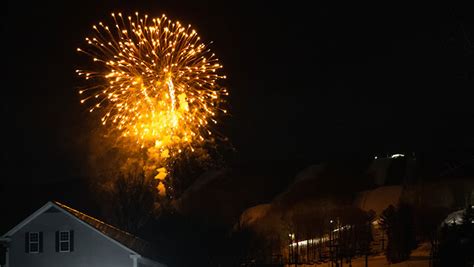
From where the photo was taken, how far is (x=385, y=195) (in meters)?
57.1

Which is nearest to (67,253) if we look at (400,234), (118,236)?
(118,236)

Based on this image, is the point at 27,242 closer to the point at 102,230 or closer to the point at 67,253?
the point at 67,253

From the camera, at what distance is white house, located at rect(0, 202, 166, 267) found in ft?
136

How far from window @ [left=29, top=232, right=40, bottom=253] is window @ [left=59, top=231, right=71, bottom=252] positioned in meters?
1.26

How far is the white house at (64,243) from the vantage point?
136 feet

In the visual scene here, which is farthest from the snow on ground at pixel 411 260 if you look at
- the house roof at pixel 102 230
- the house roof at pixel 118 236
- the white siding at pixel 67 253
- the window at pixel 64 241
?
the window at pixel 64 241

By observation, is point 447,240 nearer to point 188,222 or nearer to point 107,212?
point 188,222

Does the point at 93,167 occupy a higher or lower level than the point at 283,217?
higher

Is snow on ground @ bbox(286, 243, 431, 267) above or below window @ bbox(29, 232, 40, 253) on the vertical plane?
below

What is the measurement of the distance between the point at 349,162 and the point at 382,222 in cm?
3068

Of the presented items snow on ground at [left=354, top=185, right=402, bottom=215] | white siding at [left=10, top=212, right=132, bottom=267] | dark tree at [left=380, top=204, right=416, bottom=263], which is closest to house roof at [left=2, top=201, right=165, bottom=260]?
white siding at [left=10, top=212, right=132, bottom=267]

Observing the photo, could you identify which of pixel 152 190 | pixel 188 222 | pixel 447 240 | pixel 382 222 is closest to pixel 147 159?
pixel 152 190

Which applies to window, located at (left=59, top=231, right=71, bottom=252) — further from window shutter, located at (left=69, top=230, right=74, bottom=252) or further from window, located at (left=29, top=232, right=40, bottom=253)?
window, located at (left=29, top=232, right=40, bottom=253)

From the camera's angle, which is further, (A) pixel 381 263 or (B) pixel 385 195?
(B) pixel 385 195
